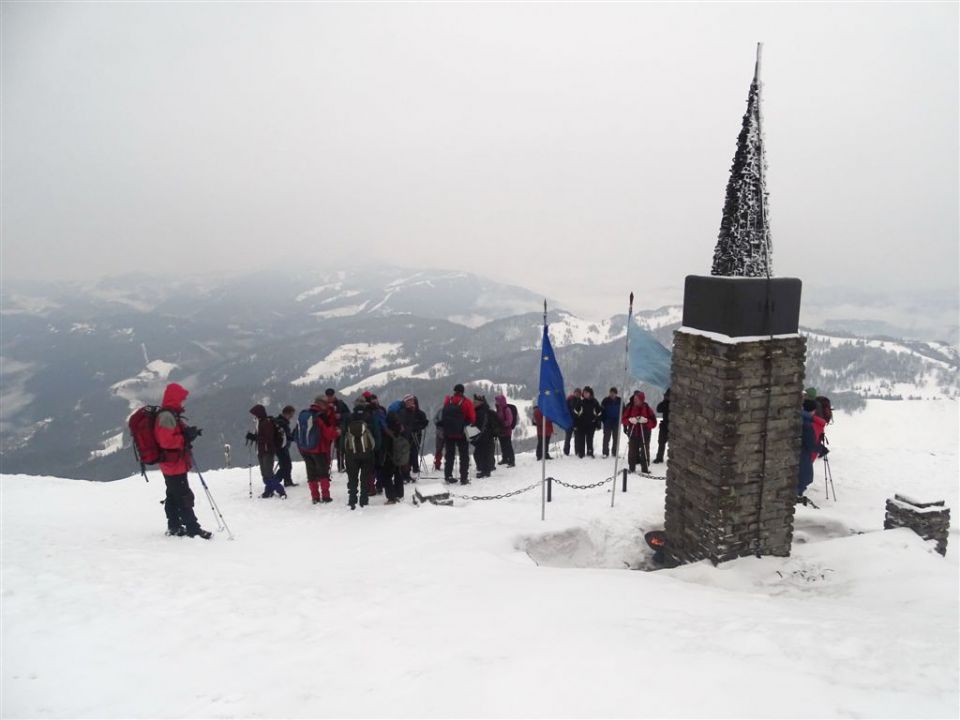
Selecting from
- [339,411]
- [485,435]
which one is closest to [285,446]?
[339,411]

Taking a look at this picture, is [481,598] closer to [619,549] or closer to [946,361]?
[619,549]

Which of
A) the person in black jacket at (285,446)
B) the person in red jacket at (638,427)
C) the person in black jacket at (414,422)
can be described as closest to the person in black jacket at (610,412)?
the person in red jacket at (638,427)

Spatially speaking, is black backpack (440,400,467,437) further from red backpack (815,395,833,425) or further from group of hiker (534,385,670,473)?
red backpack (815,395,833,425)

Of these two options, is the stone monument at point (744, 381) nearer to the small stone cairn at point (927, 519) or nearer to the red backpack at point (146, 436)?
the small stone cairn at point (927, 519)

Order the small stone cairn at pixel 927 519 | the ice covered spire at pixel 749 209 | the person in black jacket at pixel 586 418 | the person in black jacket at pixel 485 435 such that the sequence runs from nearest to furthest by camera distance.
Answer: the ice covered spire at pixel 749 209, the small stone cairn at pixel 927 519, the person in black jacket at pixel 485 435, the person in black jacket at pixel 586 418

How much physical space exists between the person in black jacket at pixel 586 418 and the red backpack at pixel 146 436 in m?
9.56

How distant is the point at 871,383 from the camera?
15038 cm

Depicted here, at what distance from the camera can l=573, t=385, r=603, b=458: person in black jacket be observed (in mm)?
13344

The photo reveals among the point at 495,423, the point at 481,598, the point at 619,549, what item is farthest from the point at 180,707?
the point at 495,423

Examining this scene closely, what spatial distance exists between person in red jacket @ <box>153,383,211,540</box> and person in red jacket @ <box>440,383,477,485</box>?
504cm

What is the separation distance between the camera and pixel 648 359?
388 inches

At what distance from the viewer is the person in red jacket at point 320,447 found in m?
10.2

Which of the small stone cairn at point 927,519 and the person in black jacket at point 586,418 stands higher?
the person in black jacket at point 586,418

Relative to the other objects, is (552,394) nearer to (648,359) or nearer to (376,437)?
(648,359)
